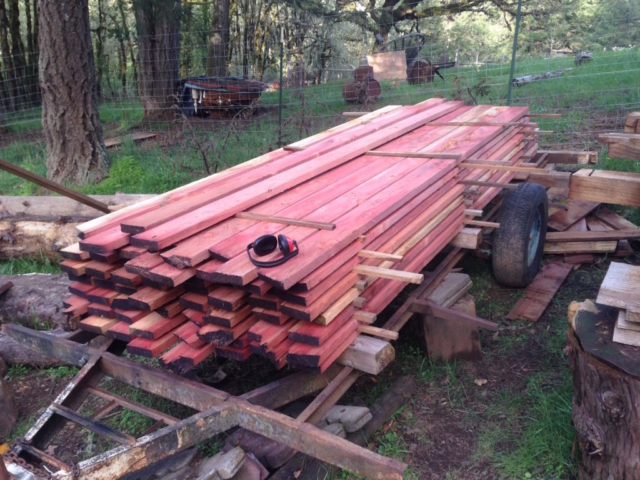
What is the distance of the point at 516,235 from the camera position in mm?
4492

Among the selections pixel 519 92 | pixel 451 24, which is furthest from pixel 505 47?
pixel 519 92

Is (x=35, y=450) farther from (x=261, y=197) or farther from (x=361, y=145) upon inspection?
(x=361, y=145)

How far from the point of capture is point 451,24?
28.5 m

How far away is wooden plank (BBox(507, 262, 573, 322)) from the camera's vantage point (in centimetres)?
446

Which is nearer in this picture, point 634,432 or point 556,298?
point 634,432

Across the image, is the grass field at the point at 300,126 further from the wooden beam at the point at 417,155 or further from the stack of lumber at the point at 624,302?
the stack of lumber at the point at 624,302

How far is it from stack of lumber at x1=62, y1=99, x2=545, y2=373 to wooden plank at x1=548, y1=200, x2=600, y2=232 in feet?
6.53

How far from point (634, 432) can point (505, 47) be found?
27.0m

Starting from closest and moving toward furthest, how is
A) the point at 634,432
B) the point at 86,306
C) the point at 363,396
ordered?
the point at 634,432
the point at 86,306
the point at 363,396

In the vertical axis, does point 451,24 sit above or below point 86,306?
above

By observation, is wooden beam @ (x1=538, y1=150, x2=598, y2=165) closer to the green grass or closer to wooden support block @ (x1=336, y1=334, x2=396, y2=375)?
wooden support block @ (x1=336, y1=334, x2=396, y2=375)

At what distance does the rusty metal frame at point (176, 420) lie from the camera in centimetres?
215

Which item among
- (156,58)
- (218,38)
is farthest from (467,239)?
(218,38)

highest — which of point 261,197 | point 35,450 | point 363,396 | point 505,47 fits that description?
point 505,47
